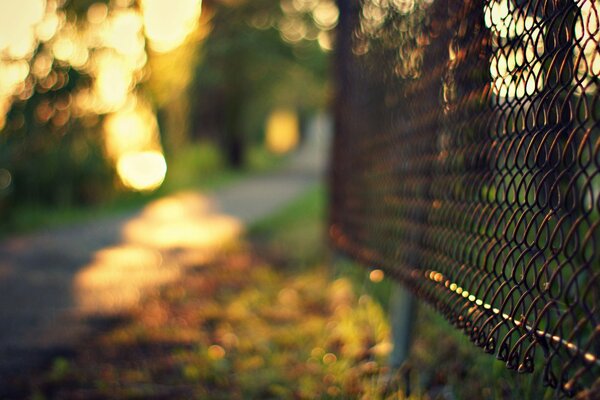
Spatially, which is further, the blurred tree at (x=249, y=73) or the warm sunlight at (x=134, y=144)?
the warm sunlight at (x=134, y=144)

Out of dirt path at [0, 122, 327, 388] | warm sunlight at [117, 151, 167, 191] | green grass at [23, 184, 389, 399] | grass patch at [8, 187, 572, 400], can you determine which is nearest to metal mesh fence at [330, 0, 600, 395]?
grass patch at [8, 187, 572, 400]

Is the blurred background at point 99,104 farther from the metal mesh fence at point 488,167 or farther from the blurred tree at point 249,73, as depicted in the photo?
the metal mesh fence at point 488,167

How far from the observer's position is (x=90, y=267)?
5.47 meters

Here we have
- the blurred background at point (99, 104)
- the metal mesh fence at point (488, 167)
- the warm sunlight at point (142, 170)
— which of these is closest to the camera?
the metal mesh fence at point (488, 167)

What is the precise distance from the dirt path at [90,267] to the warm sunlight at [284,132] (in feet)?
71.2

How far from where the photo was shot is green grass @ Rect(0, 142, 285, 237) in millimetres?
A: 7527

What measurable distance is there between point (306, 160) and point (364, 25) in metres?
23.3

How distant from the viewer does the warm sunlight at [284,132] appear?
32.0 m

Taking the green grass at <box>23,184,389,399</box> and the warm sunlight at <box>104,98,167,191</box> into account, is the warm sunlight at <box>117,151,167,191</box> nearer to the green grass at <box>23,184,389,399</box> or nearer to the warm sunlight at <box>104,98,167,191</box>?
the warm sunlight at <box>104,98,167,191</box>

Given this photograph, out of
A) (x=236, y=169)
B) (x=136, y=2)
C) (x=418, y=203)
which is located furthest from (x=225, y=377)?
(x=236, y=169)

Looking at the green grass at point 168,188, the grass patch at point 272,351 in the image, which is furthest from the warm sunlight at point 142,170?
the grass patch at point 272,351

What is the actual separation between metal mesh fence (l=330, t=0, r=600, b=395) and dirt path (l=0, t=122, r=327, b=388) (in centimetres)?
169

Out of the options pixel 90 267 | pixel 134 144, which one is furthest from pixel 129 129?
pixel 90 267

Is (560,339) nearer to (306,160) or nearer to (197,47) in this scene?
(197,47)
